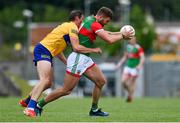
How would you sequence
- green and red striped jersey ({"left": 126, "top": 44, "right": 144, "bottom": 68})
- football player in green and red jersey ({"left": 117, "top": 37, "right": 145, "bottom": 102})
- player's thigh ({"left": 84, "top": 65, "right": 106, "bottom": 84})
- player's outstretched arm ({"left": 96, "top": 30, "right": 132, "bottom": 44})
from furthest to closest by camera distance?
green and red striped jersey ({"left": 126, "top": 44, "right": 144, "bottom": 68}) → football player in green and red jersey ({"left": 117, "top": 37, "right": 145, "bottom": 102}) → player's thigh ({"left": 84, "top": 65, "right": 106, "bottom": 84}) → player's outstretched arm ({"left": 96, "top": 30, "right": 132, "bottom": 44})

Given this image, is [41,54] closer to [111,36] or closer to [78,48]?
[78,48]

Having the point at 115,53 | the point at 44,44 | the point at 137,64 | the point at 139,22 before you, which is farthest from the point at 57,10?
the point at 44,44

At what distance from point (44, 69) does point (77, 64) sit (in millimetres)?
→ 650

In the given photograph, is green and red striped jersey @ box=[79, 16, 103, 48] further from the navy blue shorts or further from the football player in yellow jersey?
the navy blue shorts

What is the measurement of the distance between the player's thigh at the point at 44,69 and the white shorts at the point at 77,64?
37 centimetres

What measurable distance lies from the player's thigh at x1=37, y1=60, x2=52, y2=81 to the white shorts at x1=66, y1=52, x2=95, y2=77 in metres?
0.37

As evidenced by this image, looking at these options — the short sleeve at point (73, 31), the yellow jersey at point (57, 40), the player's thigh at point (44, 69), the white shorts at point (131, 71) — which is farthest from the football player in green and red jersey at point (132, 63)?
the player's thigh at point (44, 69)

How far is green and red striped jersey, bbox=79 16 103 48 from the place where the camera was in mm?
17422

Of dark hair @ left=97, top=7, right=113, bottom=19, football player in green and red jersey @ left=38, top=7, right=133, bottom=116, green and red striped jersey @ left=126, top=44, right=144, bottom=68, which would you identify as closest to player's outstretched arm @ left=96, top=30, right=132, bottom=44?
football player in green and red jersey @ left=38, top=7, right=133, bottom=116

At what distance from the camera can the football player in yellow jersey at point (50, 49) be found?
17377 mm

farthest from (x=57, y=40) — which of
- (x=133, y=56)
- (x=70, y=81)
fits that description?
(x=133, y=56)

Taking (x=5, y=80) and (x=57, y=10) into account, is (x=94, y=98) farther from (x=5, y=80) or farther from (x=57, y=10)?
(x=57, y=10)

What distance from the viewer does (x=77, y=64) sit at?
17531mm

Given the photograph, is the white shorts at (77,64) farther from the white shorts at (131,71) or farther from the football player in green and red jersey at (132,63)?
the white shorts at (131,71)
